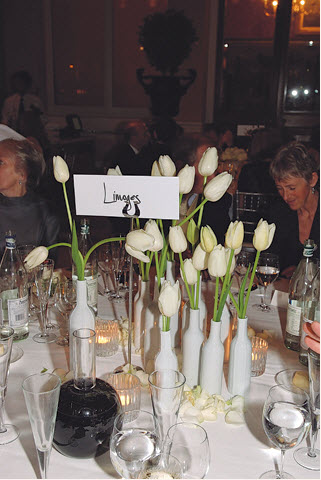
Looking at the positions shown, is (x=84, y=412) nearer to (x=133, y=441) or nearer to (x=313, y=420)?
(x=133, y=441)

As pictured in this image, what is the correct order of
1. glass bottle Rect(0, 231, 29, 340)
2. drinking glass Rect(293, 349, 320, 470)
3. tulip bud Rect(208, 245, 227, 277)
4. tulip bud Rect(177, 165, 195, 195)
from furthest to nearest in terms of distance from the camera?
1. glass bottle Rect(0, 231, 29, 340)
2. tulip bud Rect(177, 165, 195, 195)
3. tulip bud Rect(208, 245, 227, 277)
4. drinking glass Rect(293, 349, 320, 470)

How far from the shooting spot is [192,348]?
1.11 m

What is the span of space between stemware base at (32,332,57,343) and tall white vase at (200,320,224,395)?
0.48m

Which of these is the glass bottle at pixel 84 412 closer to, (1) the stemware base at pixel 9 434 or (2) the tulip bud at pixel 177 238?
(1) the stemware base at pixel 9 434

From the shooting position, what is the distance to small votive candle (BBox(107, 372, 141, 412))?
1.03m

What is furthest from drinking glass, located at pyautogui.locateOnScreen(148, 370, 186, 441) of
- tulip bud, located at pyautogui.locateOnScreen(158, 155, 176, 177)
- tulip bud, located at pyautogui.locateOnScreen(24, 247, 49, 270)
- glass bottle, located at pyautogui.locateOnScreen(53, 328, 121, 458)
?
tulip bud, located at pyautogui.locateOnScreen(158, 155, 176, 177)

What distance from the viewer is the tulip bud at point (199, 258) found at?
3.37ft

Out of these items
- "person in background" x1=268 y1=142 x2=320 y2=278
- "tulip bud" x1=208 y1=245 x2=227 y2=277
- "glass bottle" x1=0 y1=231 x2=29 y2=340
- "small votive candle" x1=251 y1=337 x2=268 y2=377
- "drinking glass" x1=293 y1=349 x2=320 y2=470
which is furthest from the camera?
"person in background" x1=268 y1=142 x2=320 y2=278

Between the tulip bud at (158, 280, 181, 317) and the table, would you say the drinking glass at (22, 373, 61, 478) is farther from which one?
the tulip bud at (158, 280, 181, 317)

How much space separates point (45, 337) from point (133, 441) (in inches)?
24.8

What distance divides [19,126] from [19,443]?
5422 millimetres

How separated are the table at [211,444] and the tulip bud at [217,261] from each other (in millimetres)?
315

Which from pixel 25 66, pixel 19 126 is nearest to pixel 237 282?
pixel 19 126

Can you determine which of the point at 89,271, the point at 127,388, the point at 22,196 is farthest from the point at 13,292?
the point at 22,196
